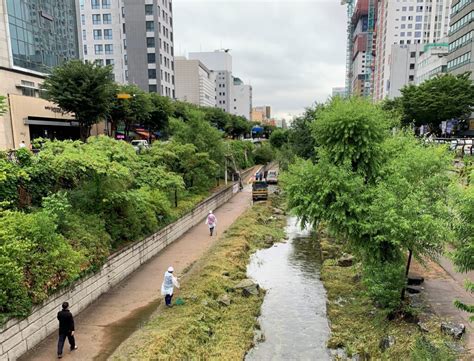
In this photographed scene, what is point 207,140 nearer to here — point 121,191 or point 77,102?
point 77,102

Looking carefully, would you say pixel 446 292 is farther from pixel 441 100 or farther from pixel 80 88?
pixel 441 100

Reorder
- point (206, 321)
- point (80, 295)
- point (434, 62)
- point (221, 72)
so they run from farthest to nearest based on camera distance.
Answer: point (221, 72)
point (434, 62)
point (80, 295)
point (206, 321)

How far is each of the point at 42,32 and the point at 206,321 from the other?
4292cm

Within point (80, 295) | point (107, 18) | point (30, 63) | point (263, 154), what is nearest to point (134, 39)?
point (107, 18)

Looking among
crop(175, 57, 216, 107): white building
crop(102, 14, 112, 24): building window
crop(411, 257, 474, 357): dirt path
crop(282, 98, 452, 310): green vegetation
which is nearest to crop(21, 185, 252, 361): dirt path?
crop(282, 98, 452, 310): green vegetation

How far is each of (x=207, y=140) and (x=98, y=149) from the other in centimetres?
1695

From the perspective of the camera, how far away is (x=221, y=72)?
175000 millimetres

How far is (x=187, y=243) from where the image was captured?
21.7 meters

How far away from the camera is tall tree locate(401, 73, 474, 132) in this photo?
164ft

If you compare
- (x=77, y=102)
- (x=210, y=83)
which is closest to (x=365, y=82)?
(x=210, y=83)

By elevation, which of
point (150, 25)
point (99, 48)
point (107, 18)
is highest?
point (107, 18)

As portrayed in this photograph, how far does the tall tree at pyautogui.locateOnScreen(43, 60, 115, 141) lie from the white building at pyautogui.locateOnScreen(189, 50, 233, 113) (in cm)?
13330

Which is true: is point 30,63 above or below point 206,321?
above

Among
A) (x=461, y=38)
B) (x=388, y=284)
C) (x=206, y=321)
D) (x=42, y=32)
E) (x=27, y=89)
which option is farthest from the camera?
(x=461, y=38)
